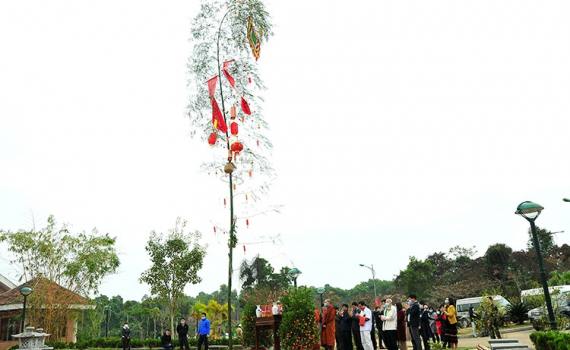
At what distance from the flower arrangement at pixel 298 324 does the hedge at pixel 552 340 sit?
194 inches

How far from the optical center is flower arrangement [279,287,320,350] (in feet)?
36.3

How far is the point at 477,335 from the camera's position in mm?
18375

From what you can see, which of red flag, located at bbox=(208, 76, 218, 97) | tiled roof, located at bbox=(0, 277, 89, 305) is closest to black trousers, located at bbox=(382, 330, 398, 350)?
red flag, located at bbox=(208, 76, 218, 97)

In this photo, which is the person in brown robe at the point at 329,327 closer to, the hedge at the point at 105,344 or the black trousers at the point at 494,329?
the black trousers at the point at 494,329

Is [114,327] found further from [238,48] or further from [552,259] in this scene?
[238,48]

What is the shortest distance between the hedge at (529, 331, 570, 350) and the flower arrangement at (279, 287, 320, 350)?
16.2ft

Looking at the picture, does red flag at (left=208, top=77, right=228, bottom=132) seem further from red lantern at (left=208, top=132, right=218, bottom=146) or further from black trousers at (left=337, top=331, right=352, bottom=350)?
black trousers at (left=337, top=331, right=352, bottom=350)

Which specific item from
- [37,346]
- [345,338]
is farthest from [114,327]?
[345,338]

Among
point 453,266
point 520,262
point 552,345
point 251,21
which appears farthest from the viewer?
point 453,266

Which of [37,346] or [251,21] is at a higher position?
[251,21]

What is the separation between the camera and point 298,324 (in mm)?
11180

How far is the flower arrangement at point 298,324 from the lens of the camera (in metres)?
11.1

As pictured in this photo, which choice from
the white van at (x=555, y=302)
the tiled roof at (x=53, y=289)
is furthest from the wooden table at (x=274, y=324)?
the tiled roof at (x=53, y=289)

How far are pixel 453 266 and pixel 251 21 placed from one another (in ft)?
134
